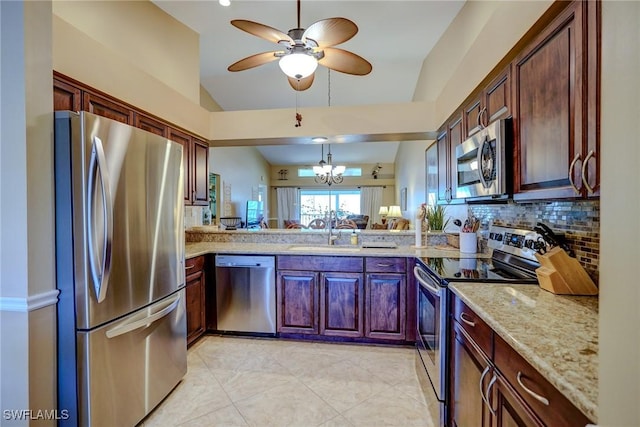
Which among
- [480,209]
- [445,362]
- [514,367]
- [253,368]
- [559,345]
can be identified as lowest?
[253,368]

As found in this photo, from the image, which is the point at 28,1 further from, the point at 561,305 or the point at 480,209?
the point at 480,209

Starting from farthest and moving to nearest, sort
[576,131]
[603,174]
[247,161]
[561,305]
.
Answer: [247,161] → [561,305] → [576,131] → [603,174]

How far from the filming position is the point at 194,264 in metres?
2.70

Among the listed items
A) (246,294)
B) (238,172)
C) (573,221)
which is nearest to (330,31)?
(573,221)

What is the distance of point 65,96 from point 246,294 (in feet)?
6.62

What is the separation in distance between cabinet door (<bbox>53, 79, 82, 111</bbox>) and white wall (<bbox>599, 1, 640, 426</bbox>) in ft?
8.13

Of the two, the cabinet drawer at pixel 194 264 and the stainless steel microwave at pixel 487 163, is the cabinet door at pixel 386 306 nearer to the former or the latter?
the stainless steel microwave at pixel 487 163

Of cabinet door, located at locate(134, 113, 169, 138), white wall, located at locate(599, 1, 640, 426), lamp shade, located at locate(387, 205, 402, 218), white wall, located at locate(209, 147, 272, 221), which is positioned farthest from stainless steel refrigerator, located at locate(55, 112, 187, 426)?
lamp shade, located at locate(387, 205, 402, 218)

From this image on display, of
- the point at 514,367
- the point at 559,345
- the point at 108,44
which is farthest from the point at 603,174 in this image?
the point at 108,44

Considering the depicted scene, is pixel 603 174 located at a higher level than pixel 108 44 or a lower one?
lower

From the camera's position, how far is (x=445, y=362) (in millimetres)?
1643

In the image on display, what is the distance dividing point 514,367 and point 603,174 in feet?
2.36

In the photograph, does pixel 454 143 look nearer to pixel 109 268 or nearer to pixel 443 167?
pixel 443 167

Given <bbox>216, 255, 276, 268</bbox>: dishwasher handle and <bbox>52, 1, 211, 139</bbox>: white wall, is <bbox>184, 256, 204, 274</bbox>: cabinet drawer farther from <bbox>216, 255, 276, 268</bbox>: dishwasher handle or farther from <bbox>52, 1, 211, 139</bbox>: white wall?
<bbox>52, 1, 211, 139</bbox>: white wall
